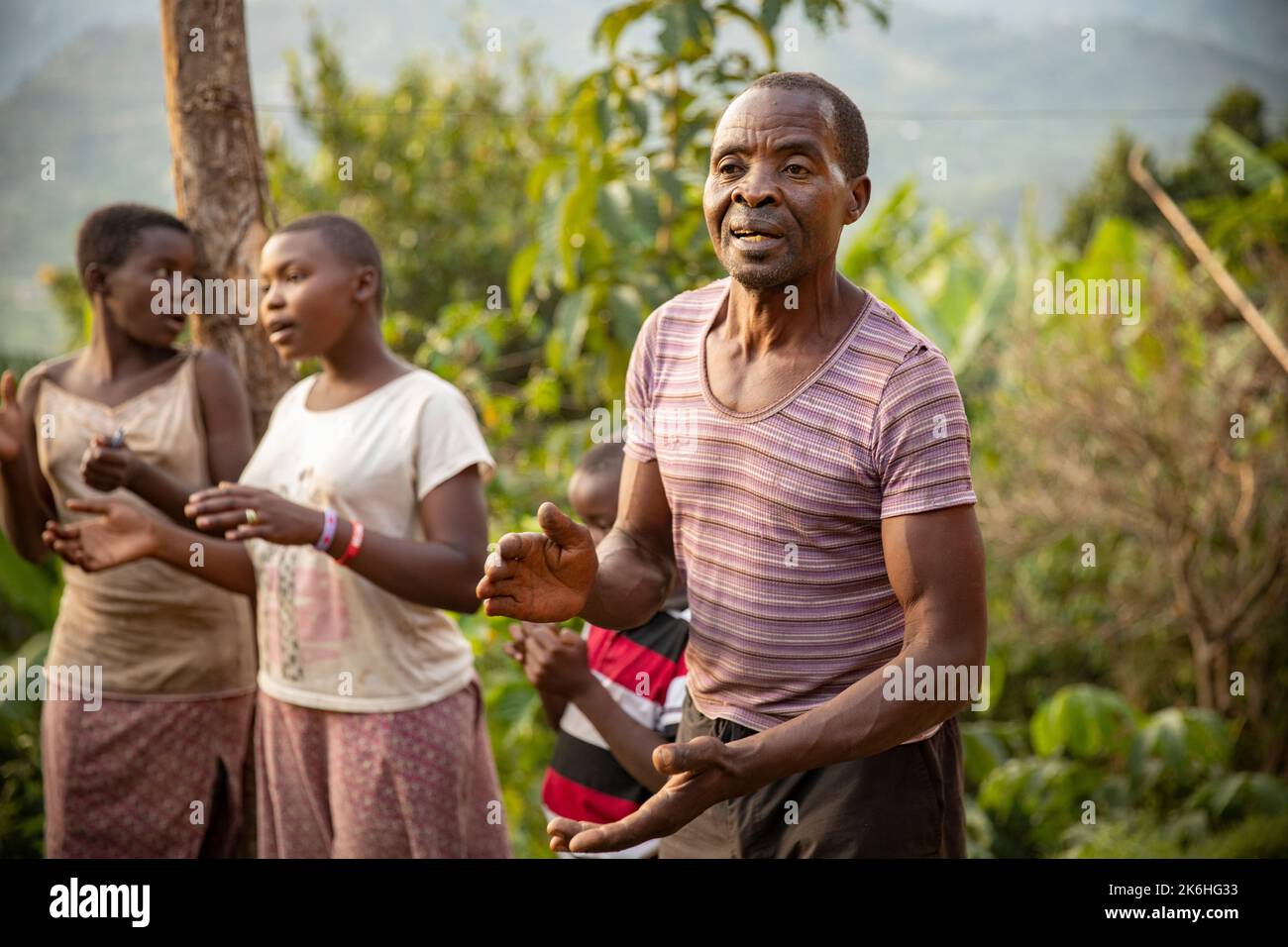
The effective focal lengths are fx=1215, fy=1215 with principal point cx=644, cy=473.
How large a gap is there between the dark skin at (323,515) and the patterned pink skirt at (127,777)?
0.42 meters

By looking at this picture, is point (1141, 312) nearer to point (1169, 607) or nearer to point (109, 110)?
point (1169, 607)

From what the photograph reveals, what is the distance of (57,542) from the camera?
7.95 ft

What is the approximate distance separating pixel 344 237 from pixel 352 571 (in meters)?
0.69

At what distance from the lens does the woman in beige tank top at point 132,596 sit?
271 cm

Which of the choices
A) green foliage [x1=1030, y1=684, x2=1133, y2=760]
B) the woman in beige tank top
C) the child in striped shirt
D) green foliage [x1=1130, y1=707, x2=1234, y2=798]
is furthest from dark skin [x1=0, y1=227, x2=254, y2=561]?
green foliage [x1=1130, y1=707, x2=1234, y2=798]

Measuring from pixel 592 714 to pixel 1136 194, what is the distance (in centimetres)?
1340

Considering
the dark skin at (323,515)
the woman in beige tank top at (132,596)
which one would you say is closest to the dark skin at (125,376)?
the woman in beige tank top at (132,596)

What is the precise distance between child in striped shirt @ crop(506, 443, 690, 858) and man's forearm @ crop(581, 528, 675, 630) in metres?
0.38

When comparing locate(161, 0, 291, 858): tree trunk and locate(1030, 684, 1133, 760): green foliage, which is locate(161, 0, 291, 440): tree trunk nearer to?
locate(161, 0, 291, 858): tree trunk

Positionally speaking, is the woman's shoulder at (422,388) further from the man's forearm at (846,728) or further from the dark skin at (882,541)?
the man's forearm at (846,728)

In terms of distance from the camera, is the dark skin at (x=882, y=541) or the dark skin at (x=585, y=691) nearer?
the dark skin at (x=882, y=541)

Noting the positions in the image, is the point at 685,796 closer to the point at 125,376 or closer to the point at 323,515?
the point at 323,515

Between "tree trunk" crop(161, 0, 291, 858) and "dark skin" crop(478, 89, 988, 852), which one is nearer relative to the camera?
"dark skin" crop(478, 89, 988, 852)

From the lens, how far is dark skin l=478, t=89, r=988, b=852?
142 centimetres
